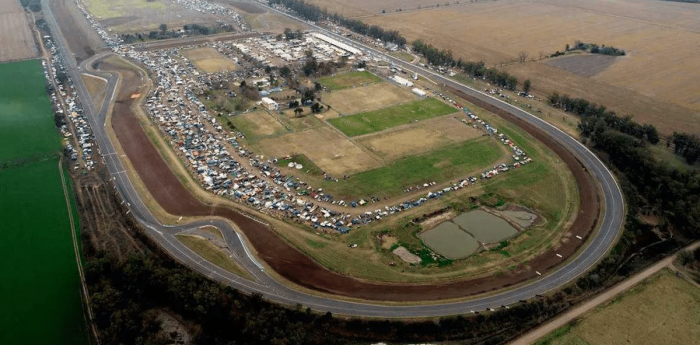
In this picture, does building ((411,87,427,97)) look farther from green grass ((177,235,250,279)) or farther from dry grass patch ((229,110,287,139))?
green grass ((177,235,250,279))

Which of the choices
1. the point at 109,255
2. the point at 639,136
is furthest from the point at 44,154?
the point at 639,136

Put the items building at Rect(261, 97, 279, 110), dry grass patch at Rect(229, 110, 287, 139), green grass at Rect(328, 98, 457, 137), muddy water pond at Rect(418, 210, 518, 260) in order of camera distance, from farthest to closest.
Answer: building at Rect(261, 97, 279, 110) → green grass at Rect(328, 98, 457, 137) → dry grass patch at Rect(229, 110, 287, 139) → muddy water pond at Rect(418, 210, 518, 260)

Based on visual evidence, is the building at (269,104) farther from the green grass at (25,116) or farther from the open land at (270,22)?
the open land at (270,22)

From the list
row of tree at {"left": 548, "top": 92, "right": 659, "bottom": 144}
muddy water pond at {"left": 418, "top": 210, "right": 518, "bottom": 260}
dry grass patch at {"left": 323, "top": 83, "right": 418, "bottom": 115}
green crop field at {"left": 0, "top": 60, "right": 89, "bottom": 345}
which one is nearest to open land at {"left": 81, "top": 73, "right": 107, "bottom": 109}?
green crop field at {"left": 0, "top": 60, "right": 89, "bottom": 345}

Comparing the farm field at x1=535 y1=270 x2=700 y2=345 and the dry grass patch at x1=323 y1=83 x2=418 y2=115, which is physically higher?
the dry grass patch at x1=323 y1=83 x2=418 y2=115

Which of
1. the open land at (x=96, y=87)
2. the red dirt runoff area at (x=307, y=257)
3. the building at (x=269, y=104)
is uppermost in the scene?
the building at (x=269, y=104)

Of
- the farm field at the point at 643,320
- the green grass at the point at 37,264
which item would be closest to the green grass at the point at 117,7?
the green grass at the point at 37,264

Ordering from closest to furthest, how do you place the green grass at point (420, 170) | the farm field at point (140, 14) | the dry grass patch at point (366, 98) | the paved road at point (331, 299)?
the paved road at point (331, 299) < the green grass at point (420, 170) < the dry grass patch at point (366, 98) < the farm field at point (140, 14)

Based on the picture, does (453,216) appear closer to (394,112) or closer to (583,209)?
(583,209)
